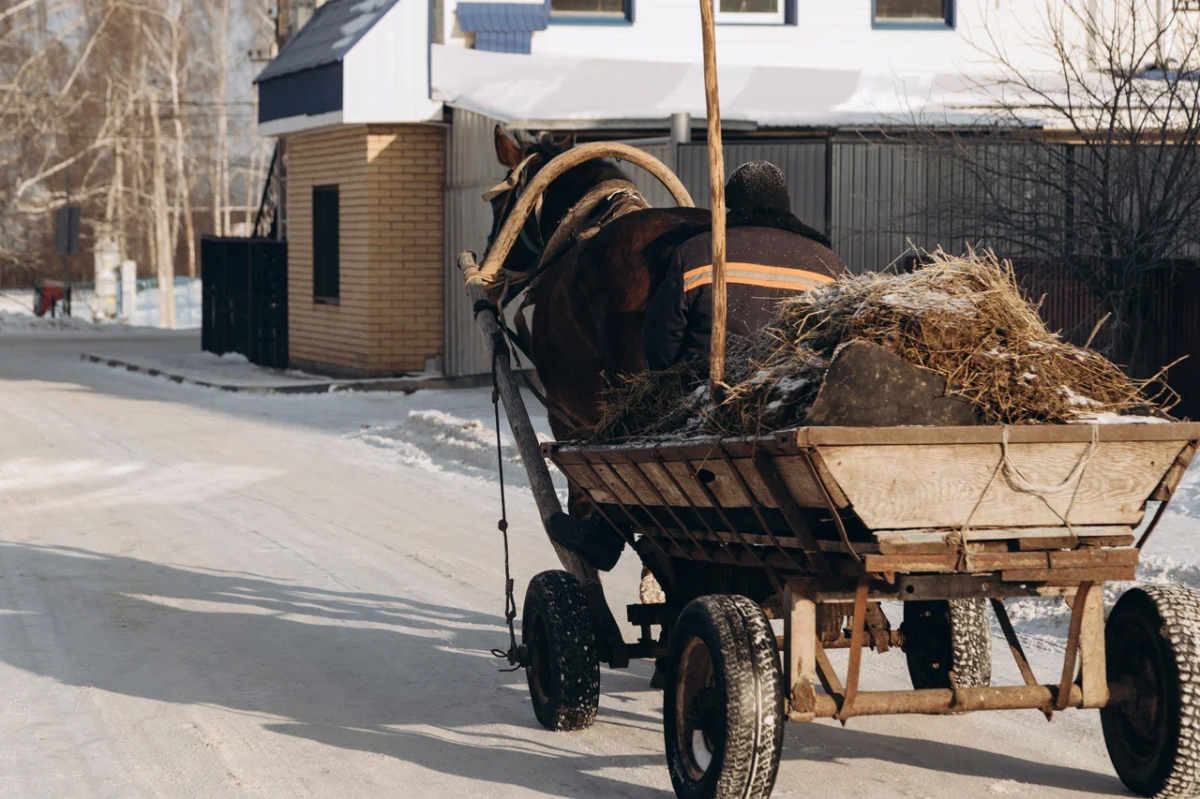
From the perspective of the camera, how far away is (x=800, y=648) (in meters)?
4.47

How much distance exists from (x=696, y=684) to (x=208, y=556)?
520cm

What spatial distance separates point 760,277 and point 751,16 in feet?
51.2

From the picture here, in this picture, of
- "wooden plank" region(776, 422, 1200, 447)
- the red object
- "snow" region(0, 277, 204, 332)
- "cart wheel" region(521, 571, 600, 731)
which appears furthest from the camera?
"snow" region(0, 277, 204, 332)

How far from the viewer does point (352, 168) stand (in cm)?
2066

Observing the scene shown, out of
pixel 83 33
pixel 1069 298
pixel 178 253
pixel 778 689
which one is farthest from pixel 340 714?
pixel 178 253

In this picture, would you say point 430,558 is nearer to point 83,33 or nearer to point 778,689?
point 778,689

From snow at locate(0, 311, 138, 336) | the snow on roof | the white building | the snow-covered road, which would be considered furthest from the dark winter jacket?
snow at locate(0, 311, 138, 336)

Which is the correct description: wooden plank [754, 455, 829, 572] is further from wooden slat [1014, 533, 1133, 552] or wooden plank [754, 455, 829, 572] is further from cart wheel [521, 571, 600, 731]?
cart wheel [521, 571, 600, 731]

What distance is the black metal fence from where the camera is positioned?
24.0 m

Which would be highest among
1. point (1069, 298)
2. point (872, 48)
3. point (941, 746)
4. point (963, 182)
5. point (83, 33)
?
point (83, 33)

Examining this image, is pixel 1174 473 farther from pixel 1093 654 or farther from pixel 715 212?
pixel 715 212

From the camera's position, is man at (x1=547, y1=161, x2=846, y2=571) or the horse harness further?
the horse harness

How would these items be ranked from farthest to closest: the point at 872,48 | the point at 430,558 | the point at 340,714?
the point at 872,48
the point at 430,558
the point at 340,714

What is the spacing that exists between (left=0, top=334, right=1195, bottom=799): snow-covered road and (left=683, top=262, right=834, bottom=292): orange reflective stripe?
1612 millimetres
